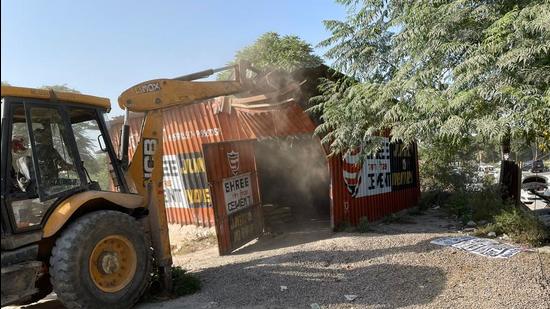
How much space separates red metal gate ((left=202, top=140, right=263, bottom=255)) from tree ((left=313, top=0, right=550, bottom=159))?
2.03 metres

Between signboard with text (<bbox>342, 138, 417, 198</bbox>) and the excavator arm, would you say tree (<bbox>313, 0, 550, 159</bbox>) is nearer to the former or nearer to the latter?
signboard with text (<bbox>342, 138, 417, 198</bbox>)

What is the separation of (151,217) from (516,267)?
5.09 meters

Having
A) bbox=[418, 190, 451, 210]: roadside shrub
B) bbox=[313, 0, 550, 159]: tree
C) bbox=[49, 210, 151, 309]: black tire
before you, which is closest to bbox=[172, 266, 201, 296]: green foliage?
bbox=[49, 210, 151, 309]: black tire

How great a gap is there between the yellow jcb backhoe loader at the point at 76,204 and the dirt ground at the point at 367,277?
2.81 ft

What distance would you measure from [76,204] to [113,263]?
0.81m

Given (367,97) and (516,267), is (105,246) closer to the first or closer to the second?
(367,97)

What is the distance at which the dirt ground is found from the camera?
5.29 meters

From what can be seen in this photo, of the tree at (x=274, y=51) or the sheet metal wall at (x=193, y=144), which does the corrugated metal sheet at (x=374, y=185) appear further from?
the tree at (x=274, y=51)

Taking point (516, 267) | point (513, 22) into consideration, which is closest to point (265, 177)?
point (516, 267)

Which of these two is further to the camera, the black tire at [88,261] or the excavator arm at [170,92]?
the excavator arm at [170,92]

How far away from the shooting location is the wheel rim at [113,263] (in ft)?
15.9

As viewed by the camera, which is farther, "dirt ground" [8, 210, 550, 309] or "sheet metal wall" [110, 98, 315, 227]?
"sheet metal wall" [110, 98, 315, 227]

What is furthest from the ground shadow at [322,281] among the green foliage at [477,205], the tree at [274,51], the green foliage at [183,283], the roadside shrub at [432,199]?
the tree at [274,51]

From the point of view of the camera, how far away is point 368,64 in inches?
309
